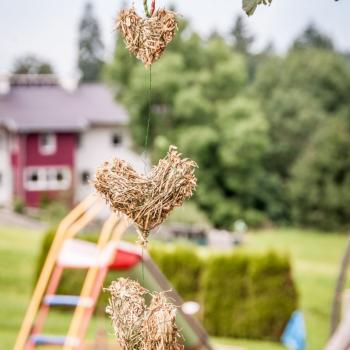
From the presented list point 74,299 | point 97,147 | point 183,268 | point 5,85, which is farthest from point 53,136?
point 74,299

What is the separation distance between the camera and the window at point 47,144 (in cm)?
3006

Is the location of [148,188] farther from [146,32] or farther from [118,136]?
[118,136]

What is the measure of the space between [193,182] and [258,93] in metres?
32.4

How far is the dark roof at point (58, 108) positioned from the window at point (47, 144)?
1.65 ft

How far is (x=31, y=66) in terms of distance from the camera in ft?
132

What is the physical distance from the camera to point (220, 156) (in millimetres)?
29156

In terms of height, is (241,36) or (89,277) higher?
(241,36)

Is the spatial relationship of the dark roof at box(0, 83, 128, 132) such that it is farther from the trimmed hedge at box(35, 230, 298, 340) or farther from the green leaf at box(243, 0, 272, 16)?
the green leaf at box(243, 0, 272, 16)

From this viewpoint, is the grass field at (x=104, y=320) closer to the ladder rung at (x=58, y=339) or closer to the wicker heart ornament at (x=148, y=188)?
the ladder rung at (x=58, y=339)

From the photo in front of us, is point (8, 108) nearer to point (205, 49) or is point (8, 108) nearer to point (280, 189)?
point (205, 49)

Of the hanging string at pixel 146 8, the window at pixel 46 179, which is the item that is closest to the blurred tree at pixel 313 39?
the window at pixel 46 179

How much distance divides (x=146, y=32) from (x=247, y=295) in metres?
9.62

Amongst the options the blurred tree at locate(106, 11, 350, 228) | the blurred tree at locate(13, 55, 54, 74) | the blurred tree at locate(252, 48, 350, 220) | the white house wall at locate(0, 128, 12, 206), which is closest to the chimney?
the white house wall at locate(0, 128, 12, 206)

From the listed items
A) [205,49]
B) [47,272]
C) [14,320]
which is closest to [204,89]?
[205,49]
